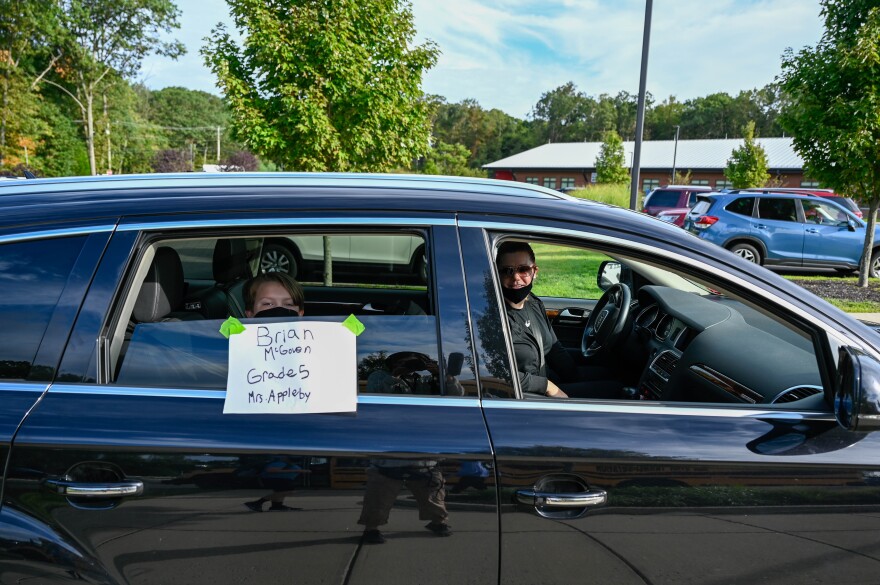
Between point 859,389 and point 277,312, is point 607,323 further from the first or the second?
point 277,312

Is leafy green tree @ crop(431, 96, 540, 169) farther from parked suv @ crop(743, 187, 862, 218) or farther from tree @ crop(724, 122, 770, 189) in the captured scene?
parked suv @ crop(743, 187, 862, 218)

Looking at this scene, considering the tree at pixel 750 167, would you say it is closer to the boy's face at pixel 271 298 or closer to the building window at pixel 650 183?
the building window at pixel 650 183

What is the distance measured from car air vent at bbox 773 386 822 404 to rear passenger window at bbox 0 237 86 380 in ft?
7.43

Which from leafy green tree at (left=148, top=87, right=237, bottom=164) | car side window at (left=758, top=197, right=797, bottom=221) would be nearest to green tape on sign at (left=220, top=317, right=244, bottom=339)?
car side window at (left=758, top=197, right=797, bottom=221)

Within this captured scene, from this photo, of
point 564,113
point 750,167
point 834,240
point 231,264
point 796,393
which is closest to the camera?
point 796,393

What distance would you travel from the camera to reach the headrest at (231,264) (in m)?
3.38

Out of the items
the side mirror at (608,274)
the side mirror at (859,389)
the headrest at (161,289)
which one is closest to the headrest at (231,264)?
the headrest at (161,289)

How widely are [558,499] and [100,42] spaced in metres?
50.7

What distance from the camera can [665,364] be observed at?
3029 millimetres

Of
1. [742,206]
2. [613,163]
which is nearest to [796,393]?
[742,206]

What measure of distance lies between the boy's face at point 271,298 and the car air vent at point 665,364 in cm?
179

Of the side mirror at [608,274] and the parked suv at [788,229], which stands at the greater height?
the parked suv at [788,229]

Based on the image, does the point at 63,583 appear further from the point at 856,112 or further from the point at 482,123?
the point at 482,123

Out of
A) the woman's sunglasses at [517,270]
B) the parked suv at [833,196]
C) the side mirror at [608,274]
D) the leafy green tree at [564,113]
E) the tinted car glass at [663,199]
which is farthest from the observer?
the leafy green tree at [564,113]
